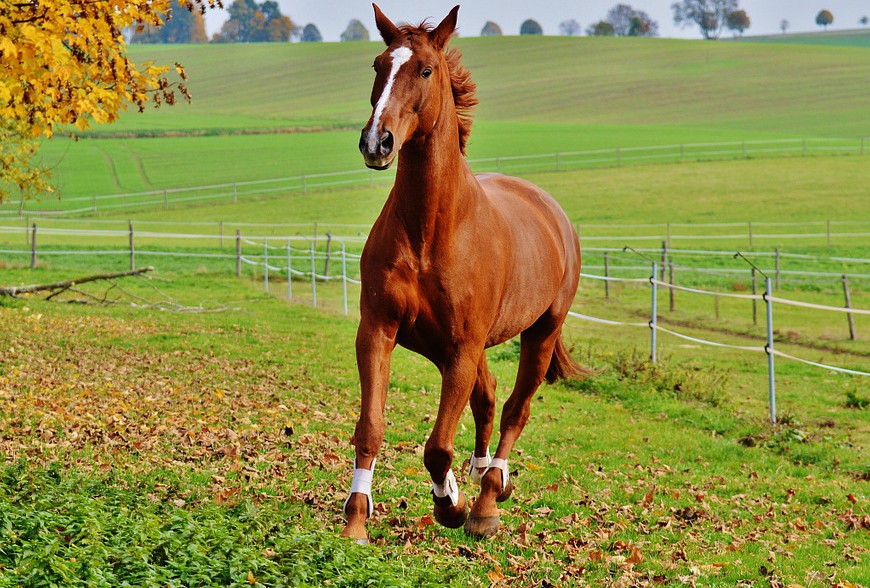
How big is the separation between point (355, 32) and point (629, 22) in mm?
43253

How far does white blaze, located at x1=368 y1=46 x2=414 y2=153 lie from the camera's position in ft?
15.6

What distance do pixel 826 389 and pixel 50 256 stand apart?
2592 centimetres

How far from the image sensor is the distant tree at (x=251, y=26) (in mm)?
139375

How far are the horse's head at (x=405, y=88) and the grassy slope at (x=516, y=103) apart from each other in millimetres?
51844

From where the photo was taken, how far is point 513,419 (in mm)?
7414

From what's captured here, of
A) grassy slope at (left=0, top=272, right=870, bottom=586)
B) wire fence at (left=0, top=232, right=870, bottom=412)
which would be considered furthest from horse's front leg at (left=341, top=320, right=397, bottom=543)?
wire fence at (left=0, top=232, right=870, bottom=412)

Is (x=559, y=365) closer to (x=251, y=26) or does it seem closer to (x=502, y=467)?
(x=502, y=467)

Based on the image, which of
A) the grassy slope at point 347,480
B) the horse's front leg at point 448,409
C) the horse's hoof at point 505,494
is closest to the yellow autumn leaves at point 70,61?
the grassy slope at point 347,480

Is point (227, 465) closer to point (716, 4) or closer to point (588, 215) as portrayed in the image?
point (588, 215)

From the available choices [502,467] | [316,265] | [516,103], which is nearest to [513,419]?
[502,467]

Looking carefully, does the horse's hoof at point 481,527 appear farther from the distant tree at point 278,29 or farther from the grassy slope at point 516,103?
the distant tree at point 278,29

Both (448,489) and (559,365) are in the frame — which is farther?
(559,365)

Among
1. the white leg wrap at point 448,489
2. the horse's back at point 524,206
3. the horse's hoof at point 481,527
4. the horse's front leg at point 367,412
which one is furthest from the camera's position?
the horse's back at point 524,206

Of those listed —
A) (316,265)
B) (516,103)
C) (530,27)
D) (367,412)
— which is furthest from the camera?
(530,27)
